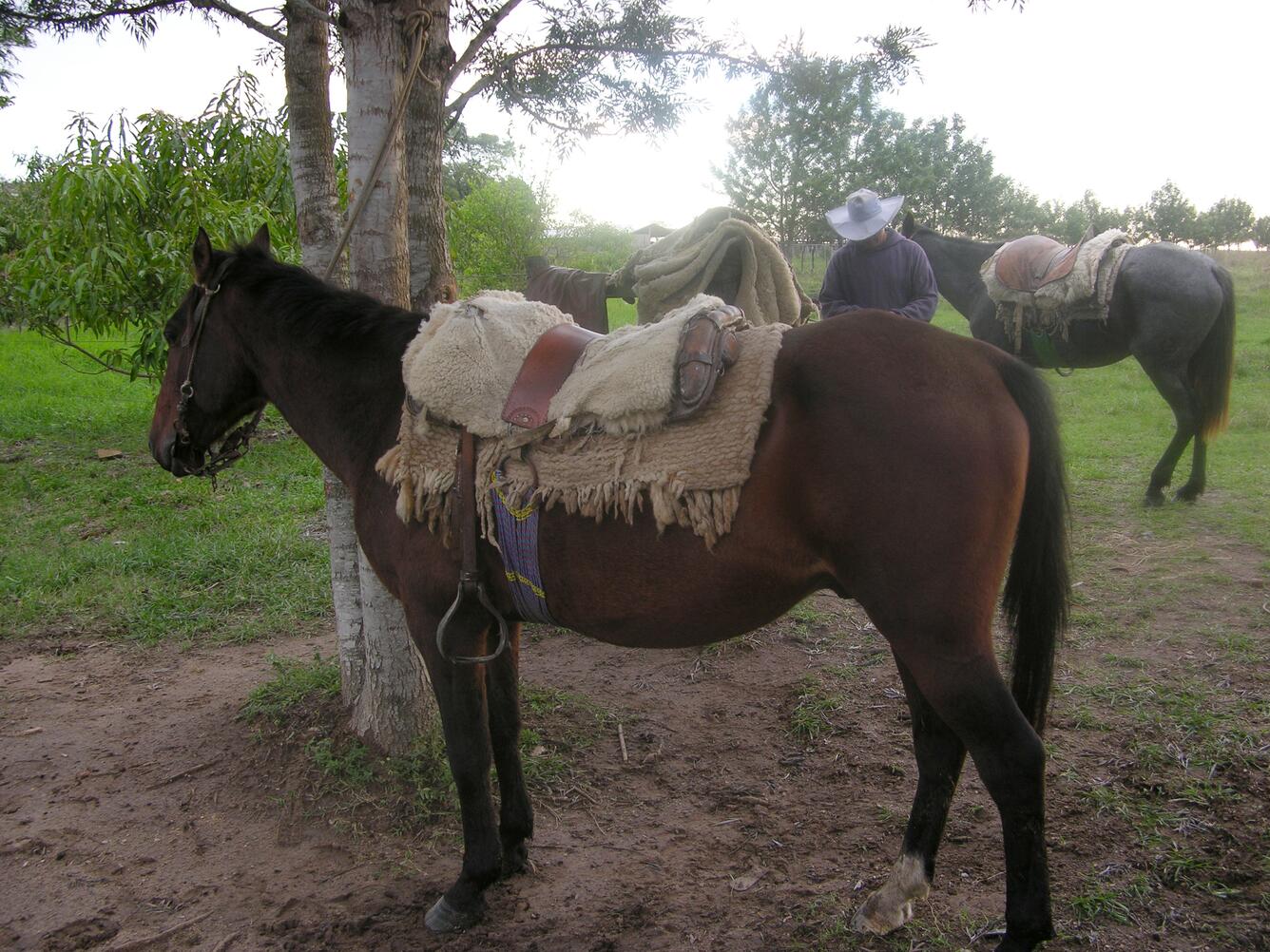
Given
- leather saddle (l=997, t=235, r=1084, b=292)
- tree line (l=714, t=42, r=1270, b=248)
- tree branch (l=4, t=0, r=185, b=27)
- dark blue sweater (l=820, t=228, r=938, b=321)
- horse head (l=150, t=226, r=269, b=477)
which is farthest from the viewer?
tree line (l=714, t=42, r=1270, b=248)

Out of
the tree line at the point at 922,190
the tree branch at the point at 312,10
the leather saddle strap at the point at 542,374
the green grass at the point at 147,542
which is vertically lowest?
the green grass at the point at 147,542

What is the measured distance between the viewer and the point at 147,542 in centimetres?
556

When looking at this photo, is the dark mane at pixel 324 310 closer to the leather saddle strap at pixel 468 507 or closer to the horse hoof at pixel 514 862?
the leather saddle strap at pixel 468 507

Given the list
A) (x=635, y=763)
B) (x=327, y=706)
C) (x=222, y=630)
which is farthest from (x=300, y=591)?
(x=635, y=763)

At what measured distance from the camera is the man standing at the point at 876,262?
4676 millimetres

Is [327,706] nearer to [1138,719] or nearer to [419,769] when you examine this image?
[419,769]

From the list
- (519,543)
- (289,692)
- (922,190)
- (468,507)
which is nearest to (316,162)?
(468,507)

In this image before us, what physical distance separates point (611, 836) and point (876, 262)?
11.2 ft

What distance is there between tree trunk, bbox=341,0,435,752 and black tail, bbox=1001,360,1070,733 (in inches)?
82.3

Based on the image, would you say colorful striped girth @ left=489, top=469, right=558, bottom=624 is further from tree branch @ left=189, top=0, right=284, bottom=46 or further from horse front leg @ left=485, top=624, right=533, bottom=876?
tree branch @ left=189, top=0, right=284, bottom=46

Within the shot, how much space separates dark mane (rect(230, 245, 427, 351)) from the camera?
254 cm

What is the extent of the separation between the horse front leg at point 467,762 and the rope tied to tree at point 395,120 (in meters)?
1.30

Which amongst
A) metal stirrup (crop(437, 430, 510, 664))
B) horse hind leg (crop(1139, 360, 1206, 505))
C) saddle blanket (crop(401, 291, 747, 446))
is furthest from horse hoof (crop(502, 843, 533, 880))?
horse hind leg (crop(1139, 360, 1206, 505))

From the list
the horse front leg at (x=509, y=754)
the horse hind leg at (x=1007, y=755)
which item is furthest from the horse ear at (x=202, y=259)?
the horse hind leg at (x=1007, y=755)
